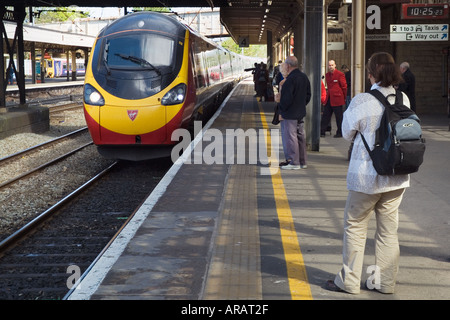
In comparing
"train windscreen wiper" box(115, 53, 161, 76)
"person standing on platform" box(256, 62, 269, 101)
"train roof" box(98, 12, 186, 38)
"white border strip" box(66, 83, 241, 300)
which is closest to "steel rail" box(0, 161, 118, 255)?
"white border strip" box(66, 83, 241, 300)

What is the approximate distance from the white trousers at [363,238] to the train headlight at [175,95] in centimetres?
721

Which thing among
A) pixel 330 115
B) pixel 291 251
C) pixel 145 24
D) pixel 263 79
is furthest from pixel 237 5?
pixel 291 251

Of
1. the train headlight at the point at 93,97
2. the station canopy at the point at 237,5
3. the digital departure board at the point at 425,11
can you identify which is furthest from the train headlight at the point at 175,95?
the station canopy at the point at 237,5

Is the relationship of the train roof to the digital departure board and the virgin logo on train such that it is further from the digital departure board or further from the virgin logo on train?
the digital departure board

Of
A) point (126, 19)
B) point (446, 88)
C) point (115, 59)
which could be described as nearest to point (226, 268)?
point (115, 59)

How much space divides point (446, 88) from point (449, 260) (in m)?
15.9

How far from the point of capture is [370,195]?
464cm

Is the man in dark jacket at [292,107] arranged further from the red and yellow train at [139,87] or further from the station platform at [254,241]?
the red and yellow train at [139,87]

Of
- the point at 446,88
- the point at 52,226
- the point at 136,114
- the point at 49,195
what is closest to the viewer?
the point at 52,226

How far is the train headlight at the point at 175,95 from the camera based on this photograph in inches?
457

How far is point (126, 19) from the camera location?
12.6 m

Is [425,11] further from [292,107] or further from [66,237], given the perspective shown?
[66,237]

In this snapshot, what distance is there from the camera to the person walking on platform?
15.2ft
